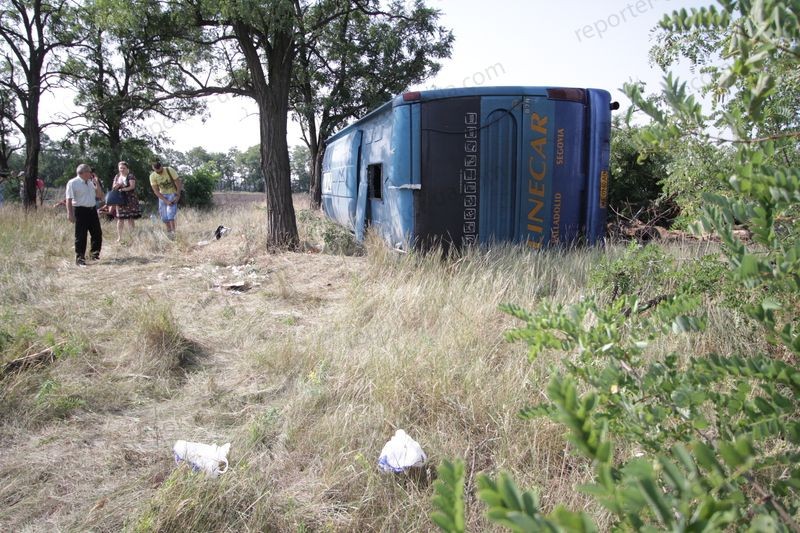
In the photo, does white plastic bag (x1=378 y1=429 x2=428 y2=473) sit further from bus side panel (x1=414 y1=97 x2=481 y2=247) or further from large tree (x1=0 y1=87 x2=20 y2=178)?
large tree (x1=0 y1=87 x2=20 y2=178)

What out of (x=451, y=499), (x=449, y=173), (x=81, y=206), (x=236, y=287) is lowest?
(x=236, y=287)

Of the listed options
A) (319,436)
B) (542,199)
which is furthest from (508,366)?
(542,199)

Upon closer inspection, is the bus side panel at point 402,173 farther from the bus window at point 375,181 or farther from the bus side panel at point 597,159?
the bus side panel at point 597,159

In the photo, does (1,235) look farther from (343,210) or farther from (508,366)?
Result: (508,366)

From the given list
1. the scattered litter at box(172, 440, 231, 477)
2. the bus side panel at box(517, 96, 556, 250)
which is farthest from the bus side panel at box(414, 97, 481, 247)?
the scattered litter at box(172, 440, 231, 477)

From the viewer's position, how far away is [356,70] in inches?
767

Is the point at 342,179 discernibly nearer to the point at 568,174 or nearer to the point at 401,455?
the point at 568,174

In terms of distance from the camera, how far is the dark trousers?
842 cm

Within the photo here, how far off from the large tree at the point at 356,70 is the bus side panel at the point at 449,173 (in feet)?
41.9

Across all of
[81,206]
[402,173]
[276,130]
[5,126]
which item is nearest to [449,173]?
[402,173]

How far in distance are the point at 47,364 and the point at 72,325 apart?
94 centimetres

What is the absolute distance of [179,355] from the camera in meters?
4.18

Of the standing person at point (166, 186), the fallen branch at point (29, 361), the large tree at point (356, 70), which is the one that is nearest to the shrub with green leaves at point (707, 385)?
the fallen branch at point (29, 361)

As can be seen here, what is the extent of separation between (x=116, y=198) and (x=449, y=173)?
7885 millimetres
